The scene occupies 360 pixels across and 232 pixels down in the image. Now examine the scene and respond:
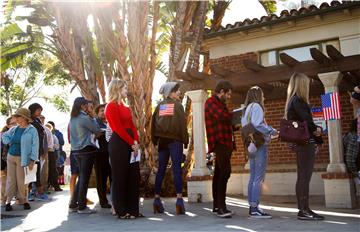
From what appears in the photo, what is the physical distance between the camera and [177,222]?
5.34m

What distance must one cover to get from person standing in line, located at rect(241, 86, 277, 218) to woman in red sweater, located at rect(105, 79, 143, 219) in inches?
59.9

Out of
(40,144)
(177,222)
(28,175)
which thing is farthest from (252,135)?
(40,144)

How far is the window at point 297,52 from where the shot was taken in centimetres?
981

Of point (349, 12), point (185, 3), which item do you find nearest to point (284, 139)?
point (349, 12)

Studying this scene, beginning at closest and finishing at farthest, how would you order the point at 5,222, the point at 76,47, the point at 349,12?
the point at 5,222 < the point at 349,12 < the point at 76,47

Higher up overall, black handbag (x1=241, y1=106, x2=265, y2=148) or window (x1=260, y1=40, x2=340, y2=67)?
window (x1=260, y1=40, x2=340, y2=67)

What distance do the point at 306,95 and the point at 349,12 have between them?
4758 mm

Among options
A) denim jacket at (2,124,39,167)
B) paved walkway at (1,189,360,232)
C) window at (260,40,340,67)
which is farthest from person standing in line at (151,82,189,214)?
window at (260,40,340,67)

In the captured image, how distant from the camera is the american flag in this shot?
7.32m

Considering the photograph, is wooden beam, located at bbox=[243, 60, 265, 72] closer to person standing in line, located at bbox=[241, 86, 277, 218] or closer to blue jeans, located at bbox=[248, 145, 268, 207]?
person standing in line, located at bbox=[241, 86, 277, 218]

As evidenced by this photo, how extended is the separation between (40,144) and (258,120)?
4292mm

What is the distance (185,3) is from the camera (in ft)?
34.6

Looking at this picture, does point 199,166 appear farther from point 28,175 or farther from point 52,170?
point 52,170

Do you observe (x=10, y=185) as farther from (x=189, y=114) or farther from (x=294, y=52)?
(x=294, y=52)
